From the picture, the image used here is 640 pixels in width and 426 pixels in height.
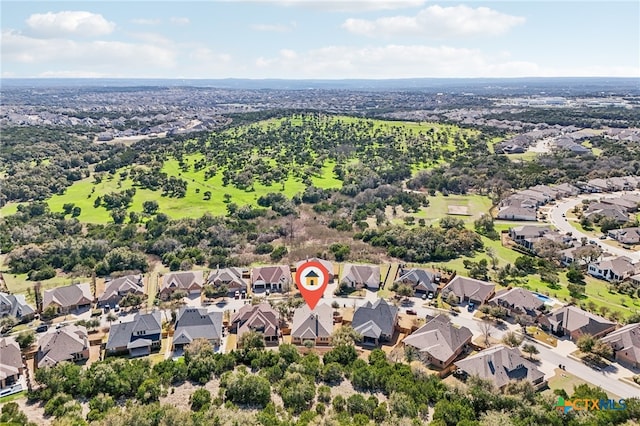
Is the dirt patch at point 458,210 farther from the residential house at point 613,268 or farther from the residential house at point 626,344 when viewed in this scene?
the residential house at point 626,344

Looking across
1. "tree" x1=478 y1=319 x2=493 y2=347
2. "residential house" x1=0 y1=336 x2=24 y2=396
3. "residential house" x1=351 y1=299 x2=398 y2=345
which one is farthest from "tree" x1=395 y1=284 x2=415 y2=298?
"residential house" x1=0 y1=336 x2=24 y2=396

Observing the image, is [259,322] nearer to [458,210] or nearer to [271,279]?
[271,279]

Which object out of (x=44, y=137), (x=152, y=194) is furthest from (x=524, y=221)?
(x=44, y=137)

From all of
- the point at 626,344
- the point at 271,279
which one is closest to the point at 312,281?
the point at 271,279

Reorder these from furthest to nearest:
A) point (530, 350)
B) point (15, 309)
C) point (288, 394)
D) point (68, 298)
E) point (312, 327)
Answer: point (68, 298) < point (15, 309) < point (312, 327) < point (530, 350) < point (288, 394)

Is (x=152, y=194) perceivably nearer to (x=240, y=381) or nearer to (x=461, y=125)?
(x=240, y=381)

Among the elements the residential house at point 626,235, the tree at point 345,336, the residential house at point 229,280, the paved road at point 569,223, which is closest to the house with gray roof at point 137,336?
the residential house at point 229,280
